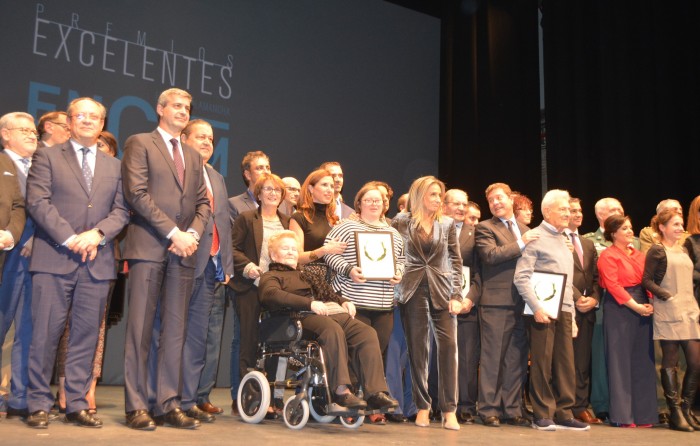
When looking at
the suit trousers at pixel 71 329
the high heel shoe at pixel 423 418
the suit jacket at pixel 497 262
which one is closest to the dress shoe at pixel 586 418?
the suit jacket at pixel 497 262

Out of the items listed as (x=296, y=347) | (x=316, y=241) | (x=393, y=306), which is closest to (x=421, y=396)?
(x=393, y=306)

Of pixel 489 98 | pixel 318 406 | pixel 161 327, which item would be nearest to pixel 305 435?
pixel 318 406

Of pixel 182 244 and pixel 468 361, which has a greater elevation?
pixel 182 244

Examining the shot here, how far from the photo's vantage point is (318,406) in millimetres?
4273

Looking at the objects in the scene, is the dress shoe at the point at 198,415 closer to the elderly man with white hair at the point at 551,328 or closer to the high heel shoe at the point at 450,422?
the high heel shoe at the point at 450,422

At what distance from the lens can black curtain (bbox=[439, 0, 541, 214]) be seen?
8.26 meters

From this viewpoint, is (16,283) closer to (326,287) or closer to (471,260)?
(326,287)

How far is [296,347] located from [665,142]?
552 centimetres

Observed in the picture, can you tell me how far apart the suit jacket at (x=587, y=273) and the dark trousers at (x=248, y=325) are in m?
2.22

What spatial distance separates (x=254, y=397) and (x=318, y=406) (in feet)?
1.33

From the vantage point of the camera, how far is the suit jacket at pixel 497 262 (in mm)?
4797

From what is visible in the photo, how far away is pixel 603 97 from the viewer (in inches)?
313

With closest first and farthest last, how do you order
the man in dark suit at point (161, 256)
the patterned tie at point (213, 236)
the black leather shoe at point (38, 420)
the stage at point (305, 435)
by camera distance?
the stage at point (305, 435), the black leather shoe at point (38, 420), the man in dark suit at point (161, 256), the patterned tie at point (213, 236)

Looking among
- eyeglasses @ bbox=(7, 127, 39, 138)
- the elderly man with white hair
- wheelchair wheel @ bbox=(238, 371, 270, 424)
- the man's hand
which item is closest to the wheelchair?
wheelchair wheel @ bbox=(238, 371, 270, 424)
